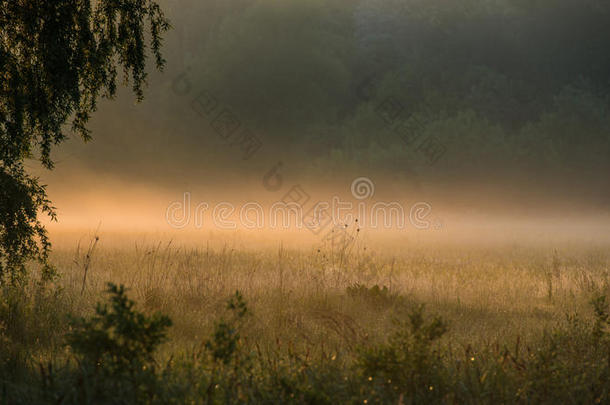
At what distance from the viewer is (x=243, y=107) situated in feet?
162

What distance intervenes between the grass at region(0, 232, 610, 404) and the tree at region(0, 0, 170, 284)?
1284 mm

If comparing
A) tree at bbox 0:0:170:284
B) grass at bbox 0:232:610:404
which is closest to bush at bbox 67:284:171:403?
grass at bbox 0:232:610:404

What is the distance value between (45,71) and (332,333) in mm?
5308

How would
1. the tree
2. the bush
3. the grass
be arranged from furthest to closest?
the tree, the grass, the bush

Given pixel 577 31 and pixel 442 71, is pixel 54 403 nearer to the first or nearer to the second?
pixel 442 71

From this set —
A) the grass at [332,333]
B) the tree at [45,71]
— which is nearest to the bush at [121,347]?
the grass at [332,333]

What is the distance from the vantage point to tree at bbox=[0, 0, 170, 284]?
671cm

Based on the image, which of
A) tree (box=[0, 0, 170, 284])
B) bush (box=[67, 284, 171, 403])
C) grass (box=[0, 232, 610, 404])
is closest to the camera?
bush (box=[67, 284, 171, 403])

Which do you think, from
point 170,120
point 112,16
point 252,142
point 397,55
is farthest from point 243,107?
point 112,16

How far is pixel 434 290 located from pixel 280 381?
6.75m

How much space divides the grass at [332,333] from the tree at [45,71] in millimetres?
1284

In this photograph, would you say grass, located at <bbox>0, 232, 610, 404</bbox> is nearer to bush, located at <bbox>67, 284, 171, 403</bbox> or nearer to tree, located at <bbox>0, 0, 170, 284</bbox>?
bush, located at <bbox>67, 284, 171, 403</bbox>

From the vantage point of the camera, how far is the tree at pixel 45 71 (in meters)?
6.71

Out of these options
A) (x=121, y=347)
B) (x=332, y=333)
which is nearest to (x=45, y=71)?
(x=121, y=347)
